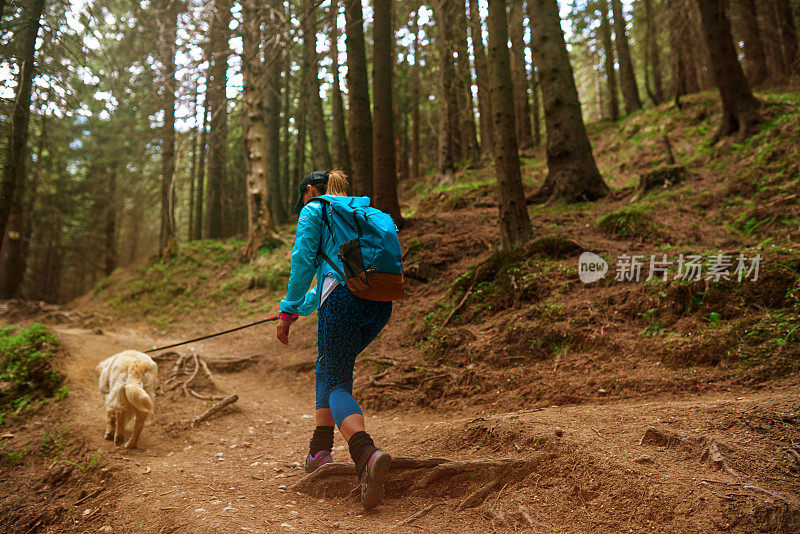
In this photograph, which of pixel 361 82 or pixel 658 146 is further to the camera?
pixel 658 146

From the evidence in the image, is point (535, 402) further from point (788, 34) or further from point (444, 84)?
point (788, 34)

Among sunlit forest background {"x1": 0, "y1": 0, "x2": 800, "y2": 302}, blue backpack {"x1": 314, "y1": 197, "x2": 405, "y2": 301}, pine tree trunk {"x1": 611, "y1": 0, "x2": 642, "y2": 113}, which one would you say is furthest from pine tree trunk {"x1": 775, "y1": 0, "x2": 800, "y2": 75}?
blue backpack {"x1": 314, "y1": 197, "x2": 405, "y2": 301}

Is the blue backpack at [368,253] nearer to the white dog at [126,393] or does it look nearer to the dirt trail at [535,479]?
the dirt trail at [535,479]

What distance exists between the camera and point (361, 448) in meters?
2.84

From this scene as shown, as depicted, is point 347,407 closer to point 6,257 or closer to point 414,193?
point 6,257

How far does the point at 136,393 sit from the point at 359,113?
273 inches

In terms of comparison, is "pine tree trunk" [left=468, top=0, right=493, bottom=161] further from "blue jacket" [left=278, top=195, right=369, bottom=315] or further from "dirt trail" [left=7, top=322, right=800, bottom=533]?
"dirt trail" [left=7, top=322, right=800, bottom=533]

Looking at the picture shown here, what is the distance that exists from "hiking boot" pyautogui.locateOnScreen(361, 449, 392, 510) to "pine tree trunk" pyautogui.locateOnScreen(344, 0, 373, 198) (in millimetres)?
7049

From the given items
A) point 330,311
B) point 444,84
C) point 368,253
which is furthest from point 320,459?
point 444,84

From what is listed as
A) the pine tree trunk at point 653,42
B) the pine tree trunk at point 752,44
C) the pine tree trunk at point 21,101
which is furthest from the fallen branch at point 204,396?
the pine tree trunk at point 752,44

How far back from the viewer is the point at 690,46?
492 inches

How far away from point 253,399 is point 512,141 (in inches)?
215

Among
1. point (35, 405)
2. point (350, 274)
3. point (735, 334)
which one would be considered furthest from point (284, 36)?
point (735, 334)

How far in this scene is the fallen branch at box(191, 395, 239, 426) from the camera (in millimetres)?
5207
